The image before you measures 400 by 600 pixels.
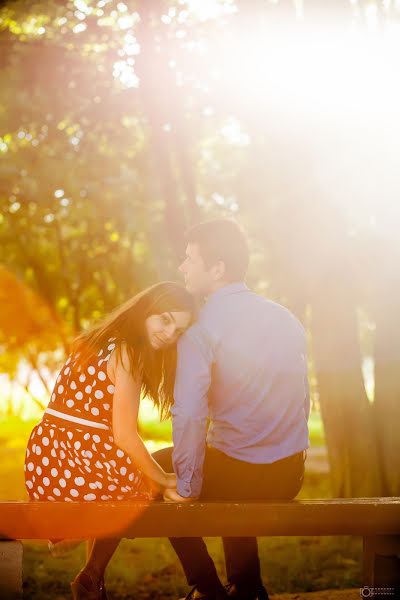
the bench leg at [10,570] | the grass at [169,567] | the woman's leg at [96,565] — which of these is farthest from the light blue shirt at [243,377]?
the grass at [169,567]

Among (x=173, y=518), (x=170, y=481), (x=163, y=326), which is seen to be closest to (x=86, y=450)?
(x=170, y=481)

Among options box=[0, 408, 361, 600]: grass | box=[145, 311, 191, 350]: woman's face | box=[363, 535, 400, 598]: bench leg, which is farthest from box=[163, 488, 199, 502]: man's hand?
box=[0, 408, 361, 600]: grass

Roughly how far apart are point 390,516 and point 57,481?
4.96 ft

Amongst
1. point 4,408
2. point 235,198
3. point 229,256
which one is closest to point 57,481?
point 229,256

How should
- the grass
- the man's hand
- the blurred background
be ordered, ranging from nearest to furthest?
the man's hand → the grass → the blurred background

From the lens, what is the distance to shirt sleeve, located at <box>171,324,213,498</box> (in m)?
3.64

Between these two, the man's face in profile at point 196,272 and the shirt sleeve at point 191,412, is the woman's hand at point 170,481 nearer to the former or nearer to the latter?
the shirt sleeve at point 191,412

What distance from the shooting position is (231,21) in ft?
29.1

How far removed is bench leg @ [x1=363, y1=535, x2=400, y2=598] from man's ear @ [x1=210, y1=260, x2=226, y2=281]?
1374 mm

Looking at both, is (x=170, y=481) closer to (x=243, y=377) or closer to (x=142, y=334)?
(x=243, y=377)

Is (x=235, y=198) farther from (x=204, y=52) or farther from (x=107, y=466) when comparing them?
(x=107, y=466)

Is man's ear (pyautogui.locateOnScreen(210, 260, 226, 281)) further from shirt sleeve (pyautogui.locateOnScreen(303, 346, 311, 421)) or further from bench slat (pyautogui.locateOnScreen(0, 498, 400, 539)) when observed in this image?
bench slat (pyautogui.locateOnScreen(0, 498, 400, 539))

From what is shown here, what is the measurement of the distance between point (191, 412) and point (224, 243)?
0.80m

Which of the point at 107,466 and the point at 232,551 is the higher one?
the point at 107,466
